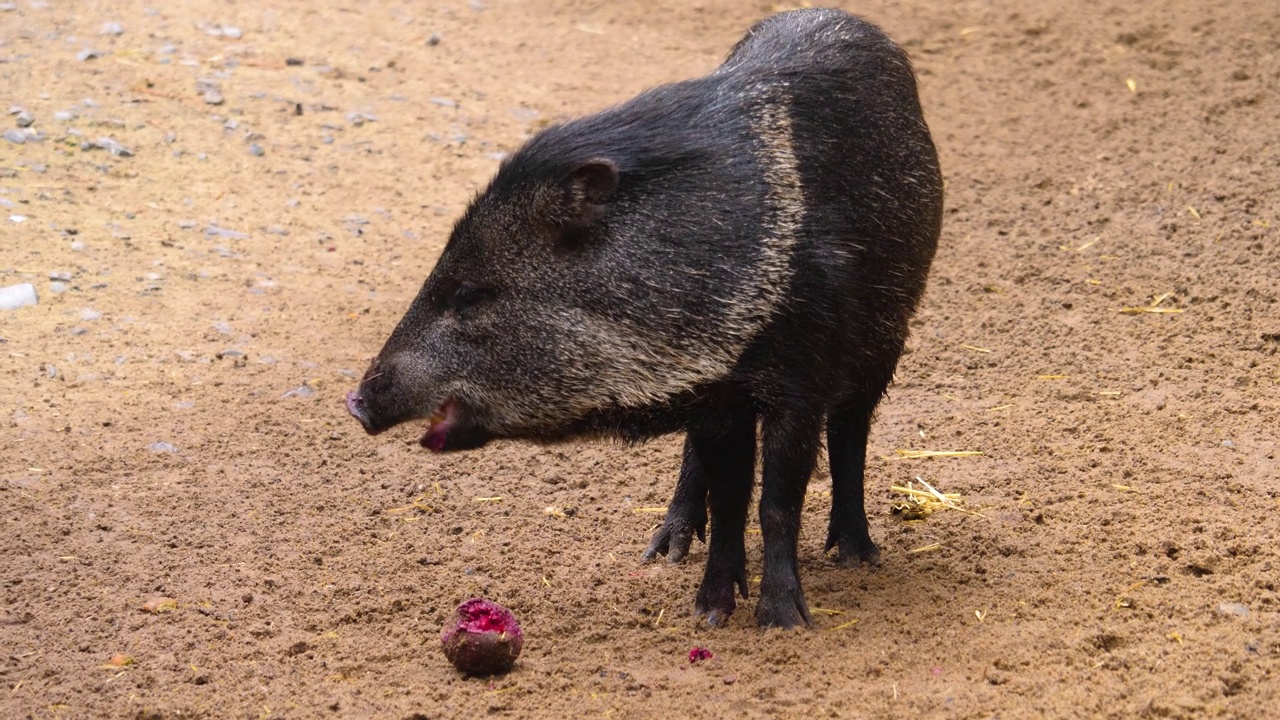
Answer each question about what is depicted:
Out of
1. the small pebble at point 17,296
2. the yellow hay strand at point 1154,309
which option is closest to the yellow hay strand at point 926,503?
the yellow hay strand at point 1154,309

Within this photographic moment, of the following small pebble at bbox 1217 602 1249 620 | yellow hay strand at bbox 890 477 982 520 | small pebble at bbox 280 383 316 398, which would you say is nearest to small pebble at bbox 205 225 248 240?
small pebble at bbox 280 383 316 398

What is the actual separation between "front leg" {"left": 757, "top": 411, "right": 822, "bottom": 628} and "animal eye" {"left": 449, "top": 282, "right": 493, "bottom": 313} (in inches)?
37.1

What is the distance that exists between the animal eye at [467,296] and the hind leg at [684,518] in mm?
1078

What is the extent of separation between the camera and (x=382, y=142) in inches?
330

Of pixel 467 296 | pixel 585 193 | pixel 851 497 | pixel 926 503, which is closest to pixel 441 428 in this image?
pixel 467 296

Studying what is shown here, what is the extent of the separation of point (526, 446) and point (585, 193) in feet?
6.43

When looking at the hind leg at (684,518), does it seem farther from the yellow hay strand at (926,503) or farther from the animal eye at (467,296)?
the animal eye at (467,296)

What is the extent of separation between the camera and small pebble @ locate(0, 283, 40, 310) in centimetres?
607

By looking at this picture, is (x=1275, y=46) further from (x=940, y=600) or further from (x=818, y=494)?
(x=940, y=600)

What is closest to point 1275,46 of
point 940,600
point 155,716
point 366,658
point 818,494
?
point 818,494

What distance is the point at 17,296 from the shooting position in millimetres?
6129

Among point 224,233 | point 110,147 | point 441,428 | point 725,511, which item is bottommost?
point 224,233

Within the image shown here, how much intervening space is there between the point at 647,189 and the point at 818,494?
1817mm

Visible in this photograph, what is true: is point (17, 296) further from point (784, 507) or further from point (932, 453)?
point (932, 453)
